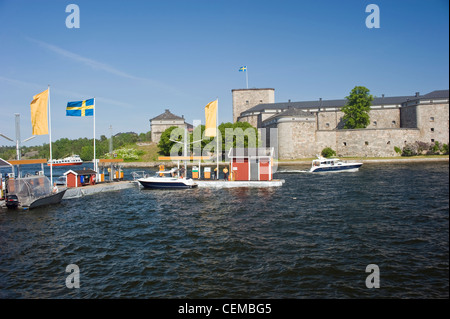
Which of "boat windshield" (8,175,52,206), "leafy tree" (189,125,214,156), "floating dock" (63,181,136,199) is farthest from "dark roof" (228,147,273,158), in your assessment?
"leafy tree" (189,125,214,156)

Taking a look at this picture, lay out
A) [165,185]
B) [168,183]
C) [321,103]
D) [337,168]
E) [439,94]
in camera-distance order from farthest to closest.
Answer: [321,103]
[337,168]
[165,185]
[168,183]
[439,94]

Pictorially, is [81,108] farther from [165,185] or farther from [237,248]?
[237,248]

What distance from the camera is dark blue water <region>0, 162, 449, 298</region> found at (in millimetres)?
10836

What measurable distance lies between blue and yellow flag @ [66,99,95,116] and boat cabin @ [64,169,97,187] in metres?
7.32

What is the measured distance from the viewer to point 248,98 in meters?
105

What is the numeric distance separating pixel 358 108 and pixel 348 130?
766 centimetres

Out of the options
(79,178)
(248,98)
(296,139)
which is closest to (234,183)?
(79,178)

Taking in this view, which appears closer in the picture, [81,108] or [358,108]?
[81,108]

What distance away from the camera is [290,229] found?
59.4ft

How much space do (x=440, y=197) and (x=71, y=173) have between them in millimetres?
38951

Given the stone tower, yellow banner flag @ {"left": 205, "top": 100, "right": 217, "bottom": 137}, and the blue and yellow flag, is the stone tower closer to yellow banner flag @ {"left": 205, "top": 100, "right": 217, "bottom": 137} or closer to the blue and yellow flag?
yellow banner flag @ {"left": 205, "top": 100, "right": 217, "bottom": 137}
